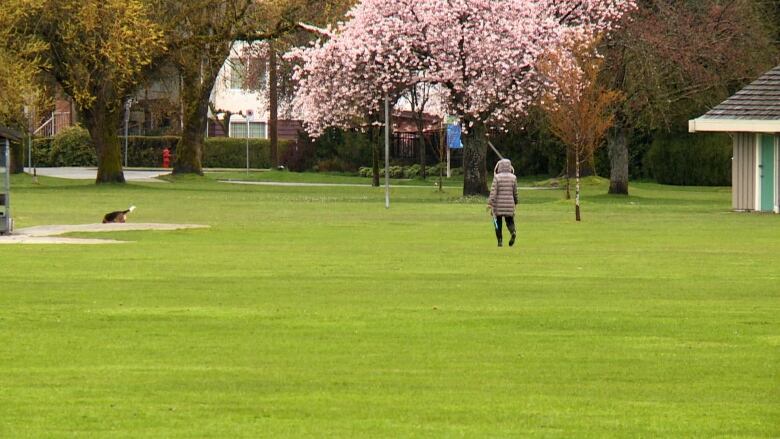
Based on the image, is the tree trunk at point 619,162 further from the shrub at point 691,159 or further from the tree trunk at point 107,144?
the tree trunk at point 107,144

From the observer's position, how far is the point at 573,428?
1071 cm

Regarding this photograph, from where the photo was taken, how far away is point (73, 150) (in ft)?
306

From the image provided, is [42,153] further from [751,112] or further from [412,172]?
[751,112]

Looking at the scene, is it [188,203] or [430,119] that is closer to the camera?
[188,203]

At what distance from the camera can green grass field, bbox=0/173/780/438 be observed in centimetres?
1118

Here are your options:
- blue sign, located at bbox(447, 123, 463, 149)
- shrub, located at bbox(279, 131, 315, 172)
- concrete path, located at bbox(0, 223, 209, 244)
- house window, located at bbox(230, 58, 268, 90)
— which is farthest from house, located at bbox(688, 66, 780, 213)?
shrub, located at bbox(279, 131, 315, 172)

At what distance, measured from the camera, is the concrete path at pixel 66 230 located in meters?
30.8

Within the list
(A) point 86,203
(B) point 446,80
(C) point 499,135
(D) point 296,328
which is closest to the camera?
(D) point 296,328

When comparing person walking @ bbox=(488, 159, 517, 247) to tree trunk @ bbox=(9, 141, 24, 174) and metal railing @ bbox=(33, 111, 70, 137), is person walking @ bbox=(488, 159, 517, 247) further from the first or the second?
metal railing @ bbox=(33, 111, 70, 137)

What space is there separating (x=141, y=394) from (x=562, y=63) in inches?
1520

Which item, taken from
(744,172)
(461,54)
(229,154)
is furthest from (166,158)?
(744,172)

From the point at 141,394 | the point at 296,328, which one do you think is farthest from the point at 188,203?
the point at 141,394

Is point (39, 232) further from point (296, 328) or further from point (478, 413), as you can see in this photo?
point (478, 413)

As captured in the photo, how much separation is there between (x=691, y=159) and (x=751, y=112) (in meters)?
24.6
